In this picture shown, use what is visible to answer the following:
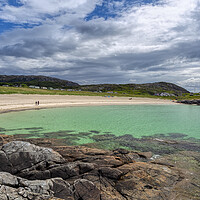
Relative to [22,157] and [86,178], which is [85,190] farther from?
[22,157]

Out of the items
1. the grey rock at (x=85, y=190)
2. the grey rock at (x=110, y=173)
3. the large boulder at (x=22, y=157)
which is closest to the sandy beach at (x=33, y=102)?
the large boulder at (x=22, y=157)

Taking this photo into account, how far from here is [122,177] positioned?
30.1 ft

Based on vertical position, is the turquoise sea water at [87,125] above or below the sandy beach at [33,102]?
below

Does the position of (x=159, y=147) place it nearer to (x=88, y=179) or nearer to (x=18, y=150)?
(x=88, y=179)

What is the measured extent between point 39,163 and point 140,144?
11047 millimetres

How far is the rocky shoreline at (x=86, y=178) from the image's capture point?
730cm

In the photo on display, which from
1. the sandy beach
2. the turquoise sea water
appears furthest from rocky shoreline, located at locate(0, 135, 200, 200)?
the sandy beach

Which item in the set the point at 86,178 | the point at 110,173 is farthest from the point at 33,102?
the point at 110,173

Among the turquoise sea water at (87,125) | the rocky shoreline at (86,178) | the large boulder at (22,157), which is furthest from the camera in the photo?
the turquoise sea water at (87,125)

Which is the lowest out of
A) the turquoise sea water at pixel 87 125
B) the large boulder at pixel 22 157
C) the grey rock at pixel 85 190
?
the turquoise sea water at pixel 87 125

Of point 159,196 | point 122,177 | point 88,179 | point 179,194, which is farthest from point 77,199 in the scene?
point 179,194

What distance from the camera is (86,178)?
871cm

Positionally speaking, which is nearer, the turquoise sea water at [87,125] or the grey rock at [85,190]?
the grey rock at [85,190]

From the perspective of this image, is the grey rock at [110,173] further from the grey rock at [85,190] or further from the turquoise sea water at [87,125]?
the turquoise sea water at [87,125]
